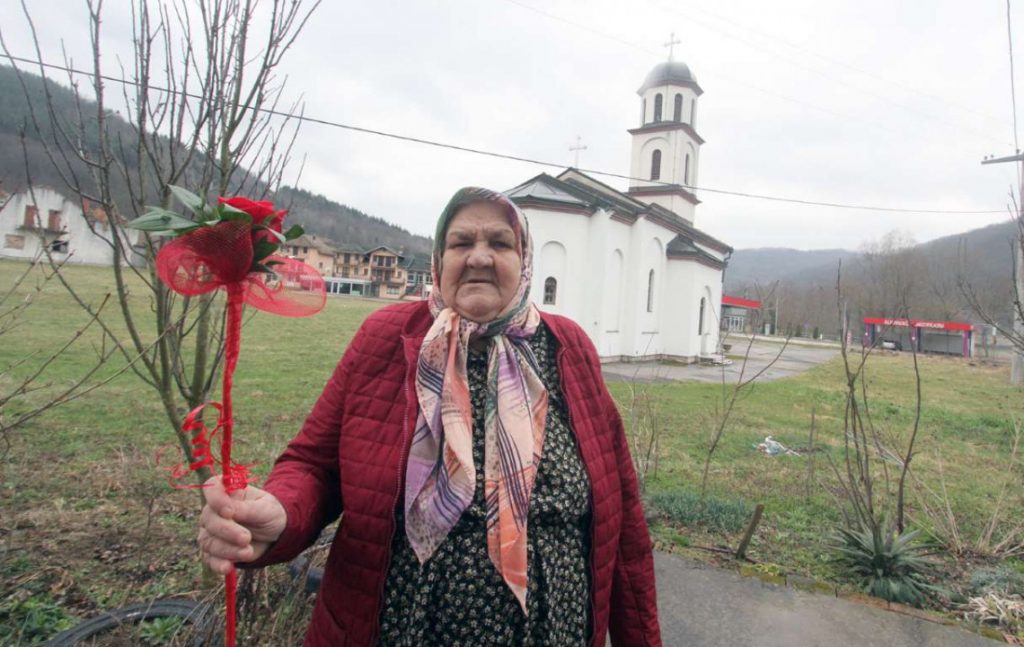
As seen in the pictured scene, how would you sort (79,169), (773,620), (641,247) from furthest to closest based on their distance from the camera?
(641,247) → (773,620) → (79,169)

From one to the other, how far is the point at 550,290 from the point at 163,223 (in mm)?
18632

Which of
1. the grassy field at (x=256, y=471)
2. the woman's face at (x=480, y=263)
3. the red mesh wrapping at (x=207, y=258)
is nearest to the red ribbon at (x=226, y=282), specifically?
the red mesh wrapping at (x=207, y=258)

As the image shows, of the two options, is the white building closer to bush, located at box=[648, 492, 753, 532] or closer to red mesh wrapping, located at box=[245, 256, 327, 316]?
red mesh wrapping, located at box=[245, 256, 327, 316]

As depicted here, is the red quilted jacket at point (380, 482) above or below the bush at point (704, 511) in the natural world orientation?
above

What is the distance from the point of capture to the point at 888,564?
12.3 feet

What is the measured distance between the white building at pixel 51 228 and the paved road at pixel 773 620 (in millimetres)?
3736

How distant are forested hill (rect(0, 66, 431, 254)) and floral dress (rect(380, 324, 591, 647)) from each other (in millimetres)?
1289

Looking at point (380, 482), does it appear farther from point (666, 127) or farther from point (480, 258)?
point (666, 127)

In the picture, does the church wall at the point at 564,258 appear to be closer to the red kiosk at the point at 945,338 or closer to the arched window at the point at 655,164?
the arched window at the point at 655,164

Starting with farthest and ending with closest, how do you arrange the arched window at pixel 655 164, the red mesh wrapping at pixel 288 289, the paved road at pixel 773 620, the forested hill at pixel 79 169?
the arched window at pixel 655 164 → the paved road at pixel 773 620 → the forested hill at pixel 79 169 → the red mesh wrapping at pixel 288 289

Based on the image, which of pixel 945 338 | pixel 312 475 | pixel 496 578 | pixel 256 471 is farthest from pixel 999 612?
pixel 945 338

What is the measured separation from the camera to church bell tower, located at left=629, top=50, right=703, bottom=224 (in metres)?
28.4

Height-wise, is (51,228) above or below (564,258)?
below

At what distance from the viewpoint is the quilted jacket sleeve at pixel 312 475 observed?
140 cm
